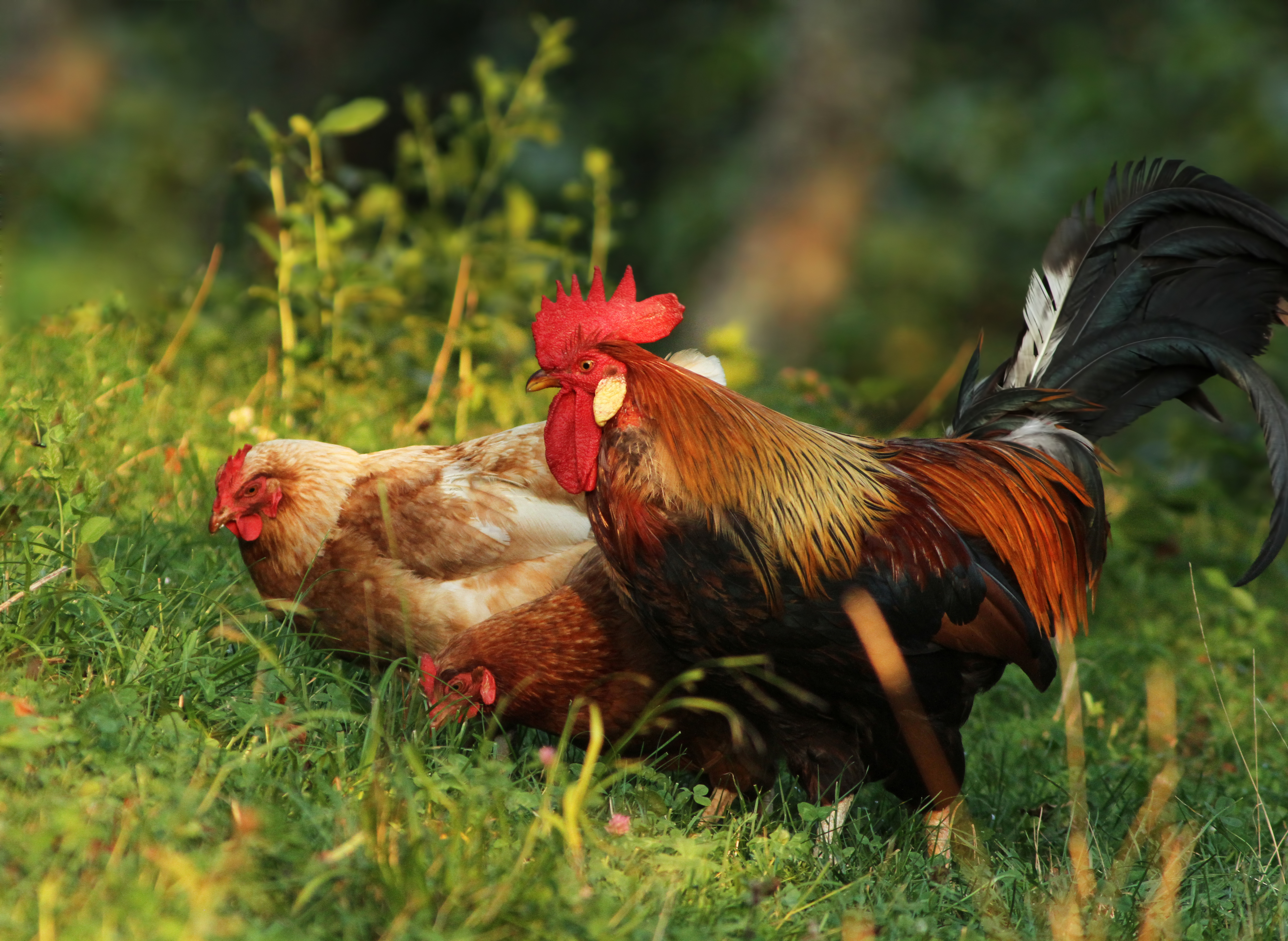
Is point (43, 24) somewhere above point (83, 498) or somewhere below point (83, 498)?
above

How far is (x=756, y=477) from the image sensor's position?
3312 mm

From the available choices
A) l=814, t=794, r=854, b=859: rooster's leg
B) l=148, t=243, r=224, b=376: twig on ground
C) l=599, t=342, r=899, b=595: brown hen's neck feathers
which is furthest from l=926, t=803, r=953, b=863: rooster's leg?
l=148, t=243, r=224, b=376: twig on ground

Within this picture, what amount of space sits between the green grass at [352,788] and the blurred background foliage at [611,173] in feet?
4.52

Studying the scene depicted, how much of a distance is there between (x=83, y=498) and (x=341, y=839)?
4.77 ft

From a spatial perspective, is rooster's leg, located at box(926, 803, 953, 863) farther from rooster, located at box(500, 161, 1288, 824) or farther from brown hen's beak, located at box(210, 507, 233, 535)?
brown hen's beak, located at box(210, 507, 233, 535)

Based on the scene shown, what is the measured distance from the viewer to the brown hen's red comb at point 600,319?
3.47m

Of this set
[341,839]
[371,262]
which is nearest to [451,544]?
[341,839]

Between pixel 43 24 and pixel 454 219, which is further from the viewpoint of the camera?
pixel 454 219

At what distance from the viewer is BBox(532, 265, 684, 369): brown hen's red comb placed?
11.4 ft

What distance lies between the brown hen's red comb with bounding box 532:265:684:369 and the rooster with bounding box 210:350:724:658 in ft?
1.76

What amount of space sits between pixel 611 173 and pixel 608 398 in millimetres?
5905

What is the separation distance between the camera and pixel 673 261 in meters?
12.1

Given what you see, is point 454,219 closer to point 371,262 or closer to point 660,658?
point 371,262

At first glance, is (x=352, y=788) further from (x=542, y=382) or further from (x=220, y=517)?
(x=220, y=517)
